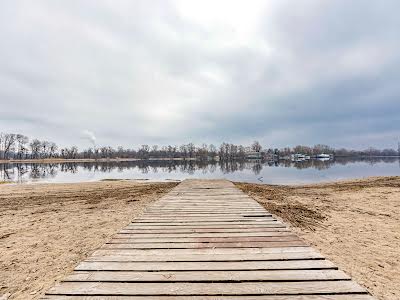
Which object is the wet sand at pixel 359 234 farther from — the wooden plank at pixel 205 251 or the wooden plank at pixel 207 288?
the wooden plank at pixel 207 288

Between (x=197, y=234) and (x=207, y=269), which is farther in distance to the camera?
(x=197, y=234)

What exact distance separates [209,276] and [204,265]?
0.31 meters

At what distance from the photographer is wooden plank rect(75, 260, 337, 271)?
10.6 ft

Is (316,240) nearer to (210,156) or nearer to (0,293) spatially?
(0,293)

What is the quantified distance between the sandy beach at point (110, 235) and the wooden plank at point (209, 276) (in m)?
1.97

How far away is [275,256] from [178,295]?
1634 millimetres

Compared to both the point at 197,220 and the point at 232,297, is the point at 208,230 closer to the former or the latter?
the point at 197,220

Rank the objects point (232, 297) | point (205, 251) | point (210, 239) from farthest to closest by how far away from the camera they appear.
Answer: point (210, 239), point (205, 251), point (232, 297)

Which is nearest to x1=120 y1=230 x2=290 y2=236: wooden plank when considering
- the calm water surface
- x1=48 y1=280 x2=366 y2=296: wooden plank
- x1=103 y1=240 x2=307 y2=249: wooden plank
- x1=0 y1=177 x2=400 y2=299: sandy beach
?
x1=103 y1=240 x2=307 y2=249: wooden plank

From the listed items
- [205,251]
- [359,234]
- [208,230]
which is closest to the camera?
[205,251]

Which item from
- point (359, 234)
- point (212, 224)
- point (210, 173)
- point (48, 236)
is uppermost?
point (212, 224)

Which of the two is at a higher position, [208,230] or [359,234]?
[208,230]

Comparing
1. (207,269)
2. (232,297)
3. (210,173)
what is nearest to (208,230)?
(207,269)

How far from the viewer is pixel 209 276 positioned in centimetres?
301
